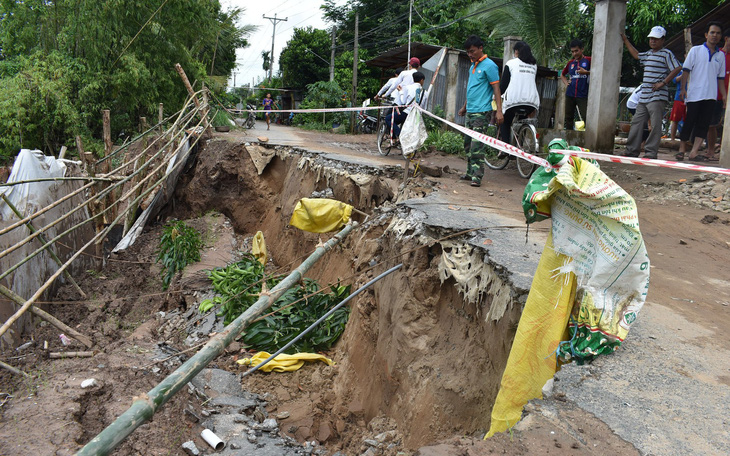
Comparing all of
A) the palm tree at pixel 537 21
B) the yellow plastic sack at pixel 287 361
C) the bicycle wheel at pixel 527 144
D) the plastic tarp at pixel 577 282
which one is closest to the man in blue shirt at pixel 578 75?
the bicycle wheel at pixel 527 144

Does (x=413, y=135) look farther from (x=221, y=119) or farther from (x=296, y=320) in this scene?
(x=221, y=119)

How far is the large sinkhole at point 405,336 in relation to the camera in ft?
9.73

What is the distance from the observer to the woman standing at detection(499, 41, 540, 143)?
614 centimetres

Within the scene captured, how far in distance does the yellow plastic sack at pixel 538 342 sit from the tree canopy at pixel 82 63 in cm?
988

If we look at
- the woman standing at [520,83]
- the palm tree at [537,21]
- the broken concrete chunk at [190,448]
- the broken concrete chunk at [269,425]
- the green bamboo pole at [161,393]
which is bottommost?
the broken concrete chunk at [269,425]

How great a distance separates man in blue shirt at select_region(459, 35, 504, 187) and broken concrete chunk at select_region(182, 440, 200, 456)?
3965 mm

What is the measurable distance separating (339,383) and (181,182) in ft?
21.2

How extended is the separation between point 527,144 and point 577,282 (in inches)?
178

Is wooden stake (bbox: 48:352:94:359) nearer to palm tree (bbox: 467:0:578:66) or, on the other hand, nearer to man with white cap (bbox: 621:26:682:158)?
man with white cap (bbox: 621:26:682:158)

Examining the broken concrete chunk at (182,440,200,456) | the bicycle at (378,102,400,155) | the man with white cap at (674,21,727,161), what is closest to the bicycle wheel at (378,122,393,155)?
the bicycle at (378,102,400,155)

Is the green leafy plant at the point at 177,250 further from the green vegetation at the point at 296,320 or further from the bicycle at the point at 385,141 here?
the bicycle at the point at 385,141

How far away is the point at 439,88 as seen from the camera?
45.6 ft

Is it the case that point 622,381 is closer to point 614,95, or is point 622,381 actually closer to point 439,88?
point 614,95

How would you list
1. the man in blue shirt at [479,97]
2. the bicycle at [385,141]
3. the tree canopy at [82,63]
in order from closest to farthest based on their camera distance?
the man in blue shirt at [479,97]
the bicycle at [385,141]
the tree canopy at [82,63]
